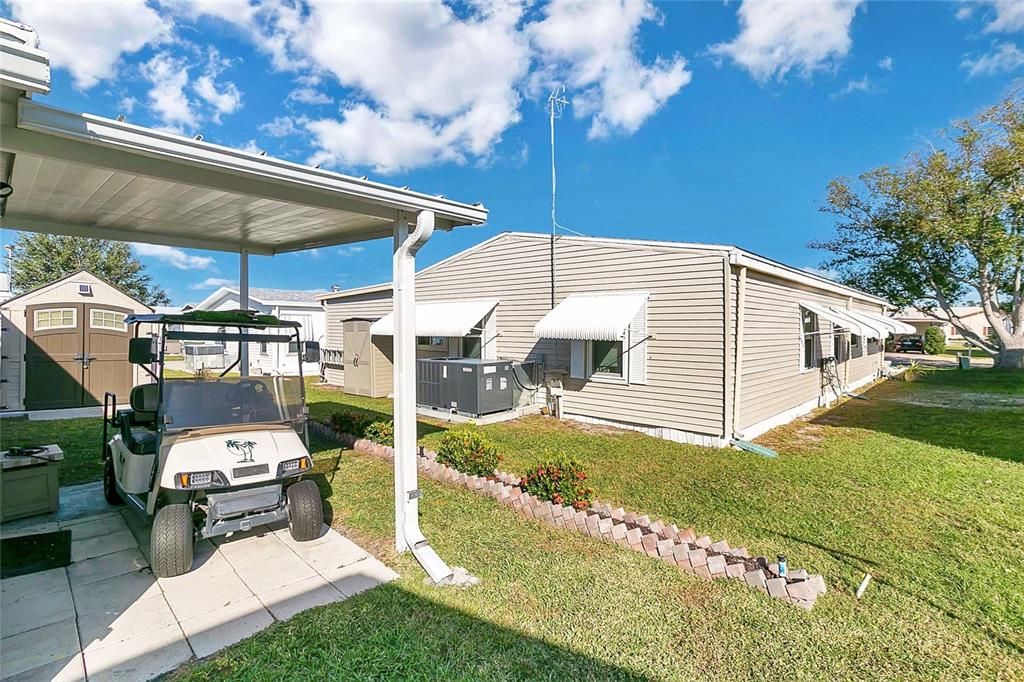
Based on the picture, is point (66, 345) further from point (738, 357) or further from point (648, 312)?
point (738, 357)

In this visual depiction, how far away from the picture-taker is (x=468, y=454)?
5910 mm

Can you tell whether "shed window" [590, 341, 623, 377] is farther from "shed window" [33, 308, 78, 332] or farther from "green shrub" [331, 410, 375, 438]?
"shed window" [33, 308, 78, 332]

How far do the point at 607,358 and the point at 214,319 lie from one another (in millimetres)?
7269

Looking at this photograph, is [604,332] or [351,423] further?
[604,332]

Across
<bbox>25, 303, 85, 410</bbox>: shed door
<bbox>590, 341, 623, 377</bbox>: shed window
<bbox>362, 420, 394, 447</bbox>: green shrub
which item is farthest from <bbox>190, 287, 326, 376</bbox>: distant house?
<bbox>590, 341, 623, 377</bbox>: shed window

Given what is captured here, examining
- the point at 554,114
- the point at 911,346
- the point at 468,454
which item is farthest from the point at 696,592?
the point at 911,346

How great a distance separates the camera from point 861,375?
16500 mm

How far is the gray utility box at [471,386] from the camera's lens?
9984 mm

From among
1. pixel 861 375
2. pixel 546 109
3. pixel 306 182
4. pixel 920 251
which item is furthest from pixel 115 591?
pixel 920 251

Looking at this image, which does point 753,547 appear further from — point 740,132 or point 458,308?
point 740,132

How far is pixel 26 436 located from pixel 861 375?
22.5 metres

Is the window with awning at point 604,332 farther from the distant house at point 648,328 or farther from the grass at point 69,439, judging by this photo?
the grass at point 69,439

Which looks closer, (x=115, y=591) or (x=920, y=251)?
(x=115, y=591)

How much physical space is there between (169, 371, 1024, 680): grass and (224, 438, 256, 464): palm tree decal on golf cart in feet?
4.27
